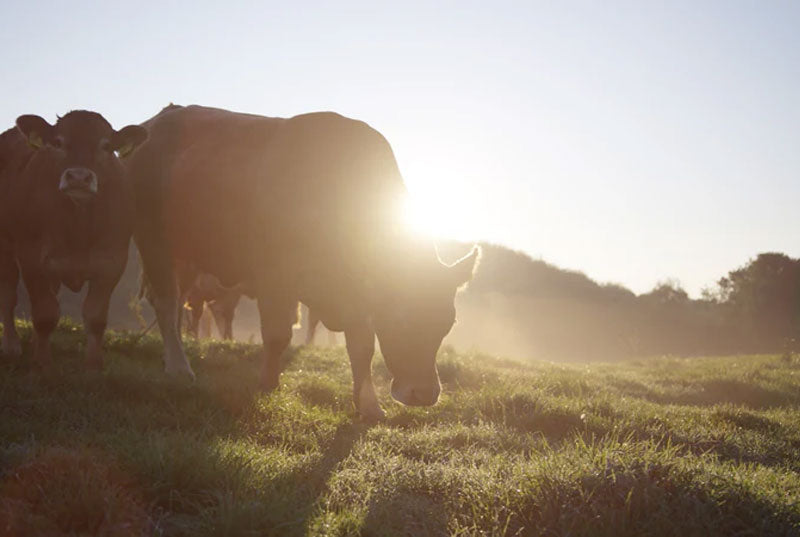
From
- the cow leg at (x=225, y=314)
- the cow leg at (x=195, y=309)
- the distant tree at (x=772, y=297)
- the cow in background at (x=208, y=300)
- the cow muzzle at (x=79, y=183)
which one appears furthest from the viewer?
the distant tree at (x=772, y=297)

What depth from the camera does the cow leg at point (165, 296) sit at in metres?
7.78

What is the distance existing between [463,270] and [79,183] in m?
3.55

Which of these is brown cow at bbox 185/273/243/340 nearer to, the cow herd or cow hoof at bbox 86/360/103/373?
the cow herd

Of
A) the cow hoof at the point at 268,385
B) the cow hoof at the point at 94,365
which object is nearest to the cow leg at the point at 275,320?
the cow hoof at the point at 268,385

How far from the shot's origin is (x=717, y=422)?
7.12m

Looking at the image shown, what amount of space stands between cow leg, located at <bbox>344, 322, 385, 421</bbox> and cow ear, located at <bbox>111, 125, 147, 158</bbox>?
299 cm

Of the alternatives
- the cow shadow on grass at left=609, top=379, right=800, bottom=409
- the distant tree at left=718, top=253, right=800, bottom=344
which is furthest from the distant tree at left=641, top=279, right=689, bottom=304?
the cow shadow on grass at left=609, top=379, right=800, bottom=409

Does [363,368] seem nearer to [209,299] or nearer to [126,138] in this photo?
[126,138]

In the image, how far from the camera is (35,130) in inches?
253

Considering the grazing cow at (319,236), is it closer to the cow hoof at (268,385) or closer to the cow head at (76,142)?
the cow hoof at (268,385)

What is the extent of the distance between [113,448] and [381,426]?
2.79 m

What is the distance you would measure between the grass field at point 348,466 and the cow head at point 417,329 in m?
0.42

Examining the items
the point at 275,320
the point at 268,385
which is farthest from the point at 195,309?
the point at 275,320

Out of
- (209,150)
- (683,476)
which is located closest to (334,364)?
(209,150)
